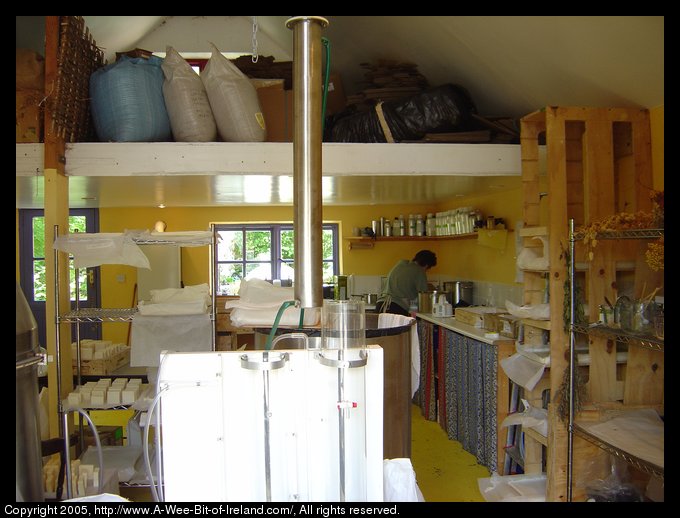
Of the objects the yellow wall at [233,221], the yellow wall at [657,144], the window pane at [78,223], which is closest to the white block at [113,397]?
the yellow wall at [657,144]

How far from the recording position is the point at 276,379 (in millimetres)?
1548

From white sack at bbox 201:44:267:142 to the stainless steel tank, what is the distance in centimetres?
224

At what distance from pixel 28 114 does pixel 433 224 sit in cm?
476

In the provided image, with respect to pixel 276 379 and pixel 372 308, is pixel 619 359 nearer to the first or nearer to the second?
pixel 276 379

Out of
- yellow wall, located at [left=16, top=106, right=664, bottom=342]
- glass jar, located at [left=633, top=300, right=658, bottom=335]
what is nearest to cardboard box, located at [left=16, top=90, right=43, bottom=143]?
glass jar, located at [left=633, top=300, right=658, bottom=335]

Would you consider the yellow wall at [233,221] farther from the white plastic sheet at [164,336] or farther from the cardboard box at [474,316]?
the white plastic sheet at [164,336]

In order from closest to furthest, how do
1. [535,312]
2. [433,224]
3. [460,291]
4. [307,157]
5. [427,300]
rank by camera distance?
[307,157] < [535,312] < [427,300] < [460,291] < [433,224]

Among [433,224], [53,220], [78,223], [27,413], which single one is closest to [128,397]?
[53,220]

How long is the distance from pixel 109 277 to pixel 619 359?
666 cm

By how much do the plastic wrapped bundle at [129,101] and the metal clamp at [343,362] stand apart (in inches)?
100

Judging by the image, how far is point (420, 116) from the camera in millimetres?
3824

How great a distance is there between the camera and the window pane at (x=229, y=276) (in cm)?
831

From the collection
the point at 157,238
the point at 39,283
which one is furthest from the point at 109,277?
the point at 157,238

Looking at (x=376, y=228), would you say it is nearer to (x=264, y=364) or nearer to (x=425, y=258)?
(x=425, y=258)
